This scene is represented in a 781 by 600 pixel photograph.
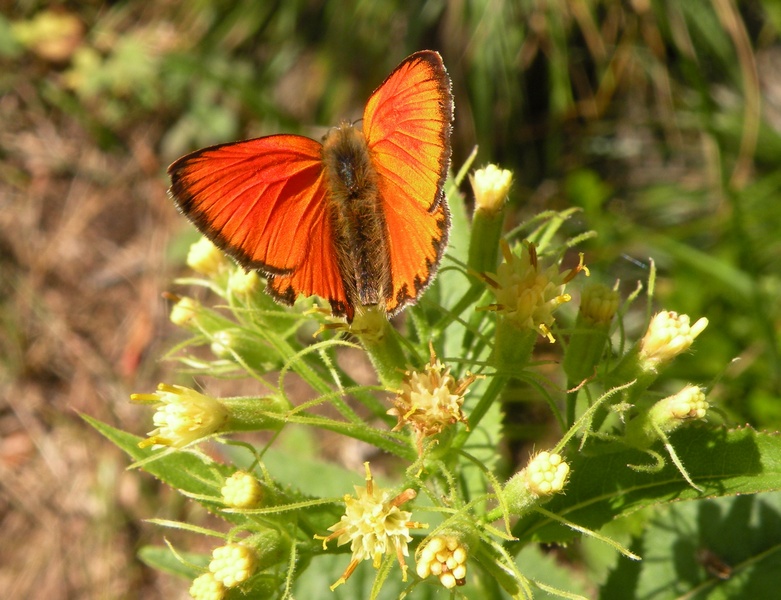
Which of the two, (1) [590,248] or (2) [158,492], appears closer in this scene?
(1) [590,248]

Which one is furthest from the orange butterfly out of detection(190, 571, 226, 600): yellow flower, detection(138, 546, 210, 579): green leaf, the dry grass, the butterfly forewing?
the dry grass

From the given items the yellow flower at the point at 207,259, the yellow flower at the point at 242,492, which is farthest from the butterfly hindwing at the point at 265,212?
the yellow flower at the point at 207,259

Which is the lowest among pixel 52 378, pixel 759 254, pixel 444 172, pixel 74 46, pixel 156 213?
pixel 52 378

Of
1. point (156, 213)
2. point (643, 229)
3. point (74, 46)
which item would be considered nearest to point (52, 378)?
point (156, 213)

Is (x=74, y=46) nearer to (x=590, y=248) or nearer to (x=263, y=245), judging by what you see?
(x=590, y=248)

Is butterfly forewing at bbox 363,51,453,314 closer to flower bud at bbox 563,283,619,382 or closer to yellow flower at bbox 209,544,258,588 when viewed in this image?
flower bud at bbox 563,283,619,382

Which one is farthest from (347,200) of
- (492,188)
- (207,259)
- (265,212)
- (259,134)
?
(259,134)
